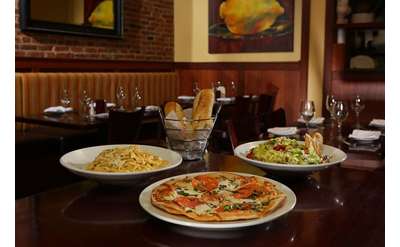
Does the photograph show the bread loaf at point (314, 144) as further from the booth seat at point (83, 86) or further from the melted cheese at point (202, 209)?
the booth seat at point (83, 86)

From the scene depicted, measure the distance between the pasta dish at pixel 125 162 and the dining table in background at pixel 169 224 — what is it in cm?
4

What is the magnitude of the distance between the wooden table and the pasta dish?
0.18ft

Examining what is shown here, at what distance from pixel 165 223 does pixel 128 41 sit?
5312mm

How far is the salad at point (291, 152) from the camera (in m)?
1.16

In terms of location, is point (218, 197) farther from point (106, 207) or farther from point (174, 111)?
point (174, 111)

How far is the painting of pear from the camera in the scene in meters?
6.14

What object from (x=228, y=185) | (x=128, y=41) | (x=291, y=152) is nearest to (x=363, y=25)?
(x=128, y=41)

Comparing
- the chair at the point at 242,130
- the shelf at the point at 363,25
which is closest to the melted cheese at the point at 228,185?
the chair at the point at 242,130

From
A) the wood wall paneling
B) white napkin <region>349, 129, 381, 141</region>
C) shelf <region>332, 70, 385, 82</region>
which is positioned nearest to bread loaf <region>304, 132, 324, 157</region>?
white napkin <region>349, 129, 381, 141</region>

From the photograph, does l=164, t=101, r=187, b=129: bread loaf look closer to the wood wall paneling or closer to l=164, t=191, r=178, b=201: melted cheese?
l=164, t=191, r=178, b=201: melted cheese

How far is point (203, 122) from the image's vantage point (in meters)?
1.36
